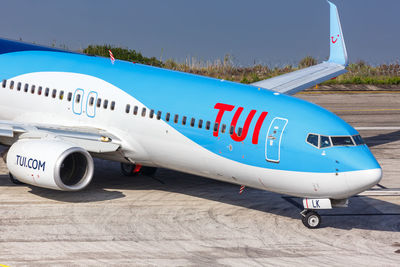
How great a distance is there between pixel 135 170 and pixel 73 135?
160 inches

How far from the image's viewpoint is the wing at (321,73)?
31.0m

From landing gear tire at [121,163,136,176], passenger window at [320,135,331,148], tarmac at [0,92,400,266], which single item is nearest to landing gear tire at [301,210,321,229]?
tarmac at [0,92,400,266]

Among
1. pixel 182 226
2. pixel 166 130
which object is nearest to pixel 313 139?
pixel 182 226

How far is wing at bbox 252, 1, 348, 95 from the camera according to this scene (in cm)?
3102

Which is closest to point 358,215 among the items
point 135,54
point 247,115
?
point 247,115

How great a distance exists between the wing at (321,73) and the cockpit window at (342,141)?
1086 centimetres

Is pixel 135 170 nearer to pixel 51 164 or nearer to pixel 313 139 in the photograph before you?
pixel 51 164

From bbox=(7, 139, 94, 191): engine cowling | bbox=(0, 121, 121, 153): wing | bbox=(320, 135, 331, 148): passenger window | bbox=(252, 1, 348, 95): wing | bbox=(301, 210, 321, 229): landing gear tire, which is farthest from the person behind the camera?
bbox=(252, 1, 348, 95): wing

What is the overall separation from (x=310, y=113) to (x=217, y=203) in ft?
16.0

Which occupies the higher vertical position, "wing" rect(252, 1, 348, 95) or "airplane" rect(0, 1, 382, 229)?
"wing" rect(252, 1, 348, 95)

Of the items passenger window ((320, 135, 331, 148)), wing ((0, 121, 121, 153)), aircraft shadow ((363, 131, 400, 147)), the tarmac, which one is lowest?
the tarmac

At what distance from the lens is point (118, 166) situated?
28.1 m

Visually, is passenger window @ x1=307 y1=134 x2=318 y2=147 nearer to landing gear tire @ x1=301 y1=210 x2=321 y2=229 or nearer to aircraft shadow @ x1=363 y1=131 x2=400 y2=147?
landing gear tire @ x1=301 y1=210 x2=321 y2=229

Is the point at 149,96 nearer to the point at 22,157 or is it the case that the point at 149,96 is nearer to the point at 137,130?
the point at 137,130
